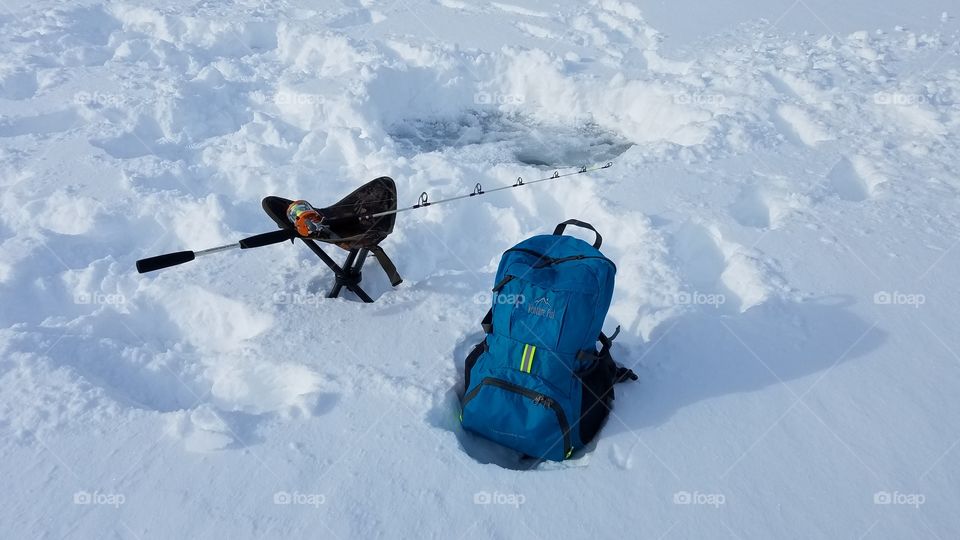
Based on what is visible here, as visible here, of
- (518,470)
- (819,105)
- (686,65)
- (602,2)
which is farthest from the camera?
(602,2)

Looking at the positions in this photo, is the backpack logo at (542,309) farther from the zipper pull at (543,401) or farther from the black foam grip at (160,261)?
the black foam grip at (160,261)

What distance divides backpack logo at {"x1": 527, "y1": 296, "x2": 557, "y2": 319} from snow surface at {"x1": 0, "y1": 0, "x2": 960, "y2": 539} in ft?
2.32

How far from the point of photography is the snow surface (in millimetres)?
3072

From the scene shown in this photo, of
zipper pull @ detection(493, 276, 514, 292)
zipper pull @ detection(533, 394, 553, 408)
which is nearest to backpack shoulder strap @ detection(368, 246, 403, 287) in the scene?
zipper pull @ detection(493, 276, 514, 292)

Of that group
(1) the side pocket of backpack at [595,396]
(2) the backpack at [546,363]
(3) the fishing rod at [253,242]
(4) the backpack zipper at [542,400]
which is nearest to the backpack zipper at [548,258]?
(2) the backpack at [546,363]

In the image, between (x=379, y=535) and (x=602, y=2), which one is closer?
(x=379, y=535)

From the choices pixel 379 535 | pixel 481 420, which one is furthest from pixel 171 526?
pixel 481 420

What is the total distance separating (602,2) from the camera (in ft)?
31.8

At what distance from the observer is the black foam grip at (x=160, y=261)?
3.55 meters

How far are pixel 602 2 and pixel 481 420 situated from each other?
27.2 feet

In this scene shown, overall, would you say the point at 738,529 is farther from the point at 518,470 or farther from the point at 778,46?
the point at 778,46

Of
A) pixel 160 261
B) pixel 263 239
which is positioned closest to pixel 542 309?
pixel 263 239

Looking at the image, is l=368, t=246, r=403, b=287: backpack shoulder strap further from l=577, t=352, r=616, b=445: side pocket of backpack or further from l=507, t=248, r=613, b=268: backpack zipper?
l=577, t=352, r=616, b=445: side pocket of backpack

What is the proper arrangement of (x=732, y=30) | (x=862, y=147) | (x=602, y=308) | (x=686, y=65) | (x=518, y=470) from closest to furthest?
(x=518, y=470), (x=602, y=308), (x=862, y=147), (x=686, y=65), (x=732, y=30)
